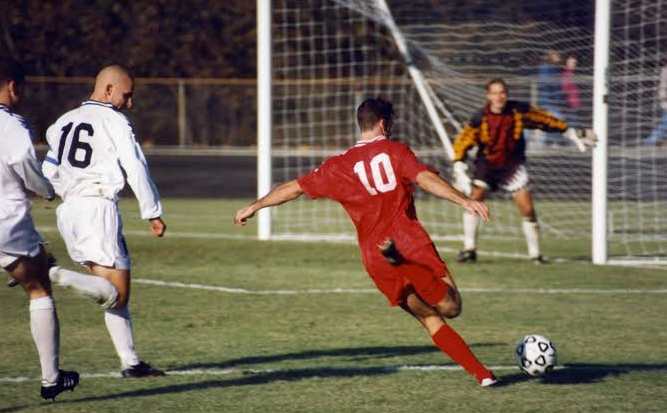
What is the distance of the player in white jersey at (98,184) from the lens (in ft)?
19.3

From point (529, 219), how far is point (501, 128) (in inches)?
41.2

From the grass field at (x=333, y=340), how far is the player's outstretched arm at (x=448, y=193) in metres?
1.03

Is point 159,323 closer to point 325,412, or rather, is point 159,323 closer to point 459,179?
point 325,412

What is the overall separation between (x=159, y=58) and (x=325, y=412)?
2623 cm

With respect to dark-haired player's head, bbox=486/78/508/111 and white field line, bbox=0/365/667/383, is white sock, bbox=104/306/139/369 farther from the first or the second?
dark-haired player's head, bbox=486/78/508/111

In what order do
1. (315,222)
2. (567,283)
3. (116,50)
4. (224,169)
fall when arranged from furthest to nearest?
(116,50), (224,169), (315,222), (567,283)

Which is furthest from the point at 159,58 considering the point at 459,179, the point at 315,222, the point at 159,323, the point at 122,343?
the point at 122,343

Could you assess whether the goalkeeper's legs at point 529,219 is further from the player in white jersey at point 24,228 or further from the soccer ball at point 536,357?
the player in white jersey at point 24,228

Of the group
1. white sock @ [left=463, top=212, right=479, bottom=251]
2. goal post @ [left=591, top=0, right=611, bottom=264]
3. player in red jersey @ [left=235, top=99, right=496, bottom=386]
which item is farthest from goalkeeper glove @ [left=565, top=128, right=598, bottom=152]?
player in red jersey @ [left=235, top=99, right=496, bottom=386]

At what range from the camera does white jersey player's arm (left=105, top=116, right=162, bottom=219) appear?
5.88 metres

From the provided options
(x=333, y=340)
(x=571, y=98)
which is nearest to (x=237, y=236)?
(x=333, y=340)

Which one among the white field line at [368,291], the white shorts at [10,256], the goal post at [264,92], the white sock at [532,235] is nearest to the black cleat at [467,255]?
the white sock at [532,235]

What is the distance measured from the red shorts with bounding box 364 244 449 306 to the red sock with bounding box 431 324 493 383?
0.66 ft

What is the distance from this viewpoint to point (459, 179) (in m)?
11.2
